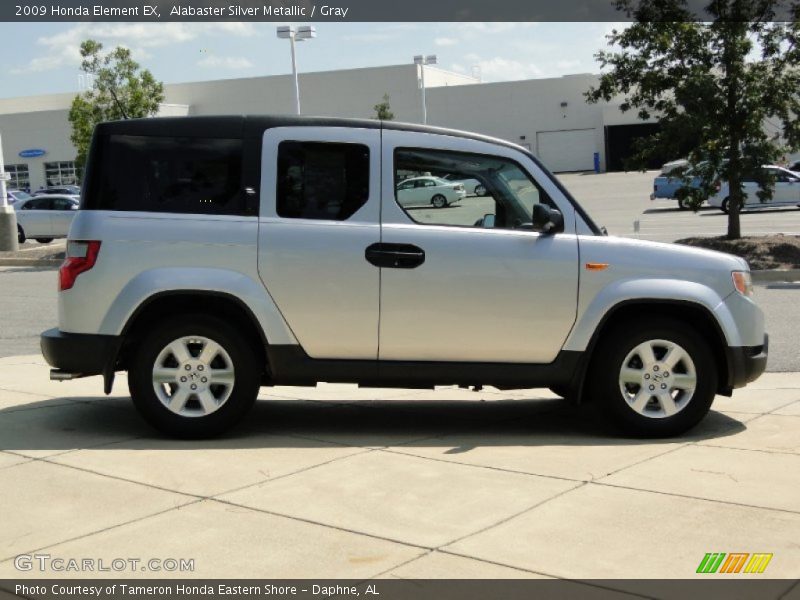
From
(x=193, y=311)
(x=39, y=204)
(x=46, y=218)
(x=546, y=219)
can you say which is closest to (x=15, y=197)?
(x=39, y=204)

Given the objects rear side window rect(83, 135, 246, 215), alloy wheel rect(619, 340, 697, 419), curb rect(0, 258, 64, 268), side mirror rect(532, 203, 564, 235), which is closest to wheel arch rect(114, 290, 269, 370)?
rear side window rect(83, 135, 246, 215)

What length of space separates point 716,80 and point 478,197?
14.0m

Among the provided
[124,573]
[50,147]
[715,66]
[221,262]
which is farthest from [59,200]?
[50,147]

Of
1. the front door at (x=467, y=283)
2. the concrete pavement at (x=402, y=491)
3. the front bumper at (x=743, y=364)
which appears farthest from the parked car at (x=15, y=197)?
the front bumper at (x=743, y=364)

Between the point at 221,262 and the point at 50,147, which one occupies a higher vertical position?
the point at 50,147

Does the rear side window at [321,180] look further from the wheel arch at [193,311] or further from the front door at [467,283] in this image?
the wheel arch at [193,311]

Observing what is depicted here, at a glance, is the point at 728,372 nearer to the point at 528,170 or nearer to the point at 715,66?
the point at 528,170

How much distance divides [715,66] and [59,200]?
20457 mm

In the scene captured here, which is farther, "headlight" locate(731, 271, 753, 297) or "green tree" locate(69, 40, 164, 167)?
"green tree" locate(69, 40, 164, 167)

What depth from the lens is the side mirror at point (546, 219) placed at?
22.9 ft

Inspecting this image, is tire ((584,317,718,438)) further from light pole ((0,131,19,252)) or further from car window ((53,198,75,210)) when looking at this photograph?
car window ((53,198,75,210))

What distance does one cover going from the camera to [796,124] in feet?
64.8

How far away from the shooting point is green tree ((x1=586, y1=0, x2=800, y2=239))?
19.7 meters

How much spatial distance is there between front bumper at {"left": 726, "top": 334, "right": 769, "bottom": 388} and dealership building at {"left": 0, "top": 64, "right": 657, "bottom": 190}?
69.7m
